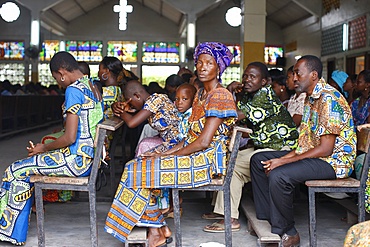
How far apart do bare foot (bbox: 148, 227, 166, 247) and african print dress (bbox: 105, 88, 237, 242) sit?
6 centimetres

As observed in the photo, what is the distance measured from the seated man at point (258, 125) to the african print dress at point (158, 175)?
23.2 inches

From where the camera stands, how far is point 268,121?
163 inches

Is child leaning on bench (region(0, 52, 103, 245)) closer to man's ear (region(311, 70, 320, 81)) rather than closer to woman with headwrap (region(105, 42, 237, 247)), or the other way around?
woman with headwrap (region(105, 42, 237, 247))

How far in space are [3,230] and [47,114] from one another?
34.4ft

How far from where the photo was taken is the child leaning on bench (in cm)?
350

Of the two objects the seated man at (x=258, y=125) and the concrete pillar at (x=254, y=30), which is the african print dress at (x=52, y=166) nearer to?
the seated man at (x=258, y=125)

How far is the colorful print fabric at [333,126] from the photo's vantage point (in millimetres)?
3449

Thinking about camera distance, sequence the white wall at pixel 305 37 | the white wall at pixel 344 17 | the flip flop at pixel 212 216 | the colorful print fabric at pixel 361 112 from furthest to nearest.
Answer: the white wall at pixel 305 37
the white wall at pixel 344 17
the colorful print fabric at pixel 361 112
the flip flop at pixel 212 216

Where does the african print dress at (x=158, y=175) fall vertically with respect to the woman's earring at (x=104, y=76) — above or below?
below

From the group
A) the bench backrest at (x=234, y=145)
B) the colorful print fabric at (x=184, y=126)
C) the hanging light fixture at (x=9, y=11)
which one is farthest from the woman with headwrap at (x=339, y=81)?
the hanging light fixture at (x=9, y=11)

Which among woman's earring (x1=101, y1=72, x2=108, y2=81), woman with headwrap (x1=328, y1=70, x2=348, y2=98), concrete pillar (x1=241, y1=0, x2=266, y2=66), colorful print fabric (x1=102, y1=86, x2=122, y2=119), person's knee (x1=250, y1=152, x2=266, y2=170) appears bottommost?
person's knee (x1=250, y1=152, x2=266, y2=170)

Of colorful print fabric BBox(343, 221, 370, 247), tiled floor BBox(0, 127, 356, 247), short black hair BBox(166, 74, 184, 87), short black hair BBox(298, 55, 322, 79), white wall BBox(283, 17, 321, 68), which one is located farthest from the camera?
white wall BBox(283, 17, 321, 68)

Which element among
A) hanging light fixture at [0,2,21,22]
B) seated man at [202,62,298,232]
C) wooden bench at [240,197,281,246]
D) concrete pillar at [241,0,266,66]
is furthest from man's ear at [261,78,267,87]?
hanging light fixture at [0,2,21,22]

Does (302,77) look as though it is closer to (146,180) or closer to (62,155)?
(146,180)
